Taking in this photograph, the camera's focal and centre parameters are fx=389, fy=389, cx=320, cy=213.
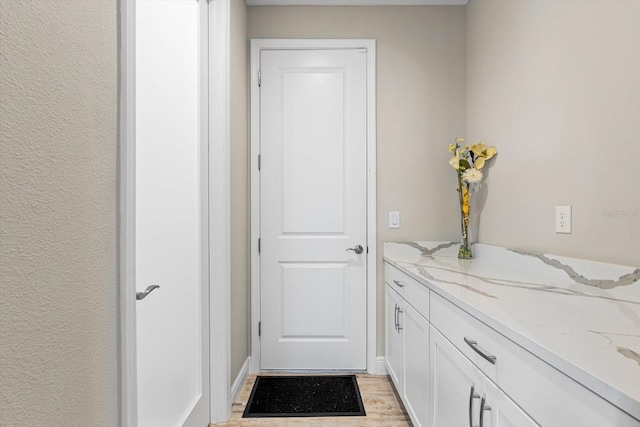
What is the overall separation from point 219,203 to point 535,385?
1.56 meters

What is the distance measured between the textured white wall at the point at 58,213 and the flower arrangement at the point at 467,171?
202 centimetres

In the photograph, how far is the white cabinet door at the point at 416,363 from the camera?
1705mm

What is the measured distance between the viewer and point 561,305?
1.18m

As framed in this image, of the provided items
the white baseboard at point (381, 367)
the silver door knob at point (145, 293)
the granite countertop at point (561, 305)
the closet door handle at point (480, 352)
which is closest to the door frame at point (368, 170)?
the white baseboard at point (381, 367)

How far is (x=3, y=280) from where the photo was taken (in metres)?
0.60

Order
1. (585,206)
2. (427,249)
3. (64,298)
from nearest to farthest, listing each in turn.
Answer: (64,298), (585,206), (427,249)

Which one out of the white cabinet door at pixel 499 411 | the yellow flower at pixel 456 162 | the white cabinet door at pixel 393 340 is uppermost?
the yellow flower at pixel 456 162

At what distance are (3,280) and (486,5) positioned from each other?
2.73m

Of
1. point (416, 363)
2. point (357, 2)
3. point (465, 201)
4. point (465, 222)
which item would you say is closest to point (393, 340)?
point (416, 363)

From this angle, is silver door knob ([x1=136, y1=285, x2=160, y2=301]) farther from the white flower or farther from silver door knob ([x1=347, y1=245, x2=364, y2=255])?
the white flower

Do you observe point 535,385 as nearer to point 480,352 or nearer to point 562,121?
point 480,352

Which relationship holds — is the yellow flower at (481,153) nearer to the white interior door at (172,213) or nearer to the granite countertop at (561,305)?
the granite countertop at (561,305)

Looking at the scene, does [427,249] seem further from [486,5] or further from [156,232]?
[156,232]

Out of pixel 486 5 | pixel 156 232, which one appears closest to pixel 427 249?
pixel 486 5
